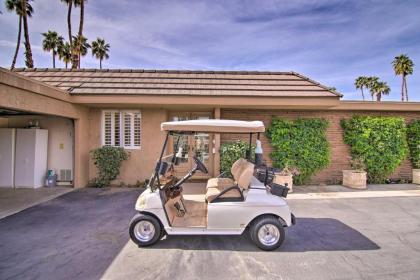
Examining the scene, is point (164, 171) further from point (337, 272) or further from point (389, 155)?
point (389, 155)

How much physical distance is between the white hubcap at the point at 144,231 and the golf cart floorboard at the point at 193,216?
0.35 m

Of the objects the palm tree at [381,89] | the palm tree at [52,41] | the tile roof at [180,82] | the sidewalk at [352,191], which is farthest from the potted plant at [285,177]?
the palm tree at [381,89]

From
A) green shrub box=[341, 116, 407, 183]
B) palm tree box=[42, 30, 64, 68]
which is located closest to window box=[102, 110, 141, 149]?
green shrub box=[341, 116, 407, 183]

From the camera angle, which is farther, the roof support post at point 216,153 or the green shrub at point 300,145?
the green shrub at point 300,145

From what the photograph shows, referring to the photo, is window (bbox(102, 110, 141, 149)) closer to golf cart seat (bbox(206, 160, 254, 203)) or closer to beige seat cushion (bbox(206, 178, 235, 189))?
beige seat cushion (bbox(206, 178, 235, 189))

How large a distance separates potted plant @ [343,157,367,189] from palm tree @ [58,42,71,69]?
25422 mm

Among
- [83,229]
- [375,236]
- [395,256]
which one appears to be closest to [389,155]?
[375,236]

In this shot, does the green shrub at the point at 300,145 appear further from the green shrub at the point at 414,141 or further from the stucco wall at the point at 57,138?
the stucco wall at the point at 57,138

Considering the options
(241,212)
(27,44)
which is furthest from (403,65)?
(27,44)

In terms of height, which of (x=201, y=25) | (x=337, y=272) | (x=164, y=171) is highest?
(x=201, y=25)

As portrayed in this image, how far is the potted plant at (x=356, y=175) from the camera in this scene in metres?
7.50

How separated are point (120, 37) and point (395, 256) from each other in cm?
1023

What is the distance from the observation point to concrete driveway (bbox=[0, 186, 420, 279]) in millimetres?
2916

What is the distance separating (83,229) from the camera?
4.27m
